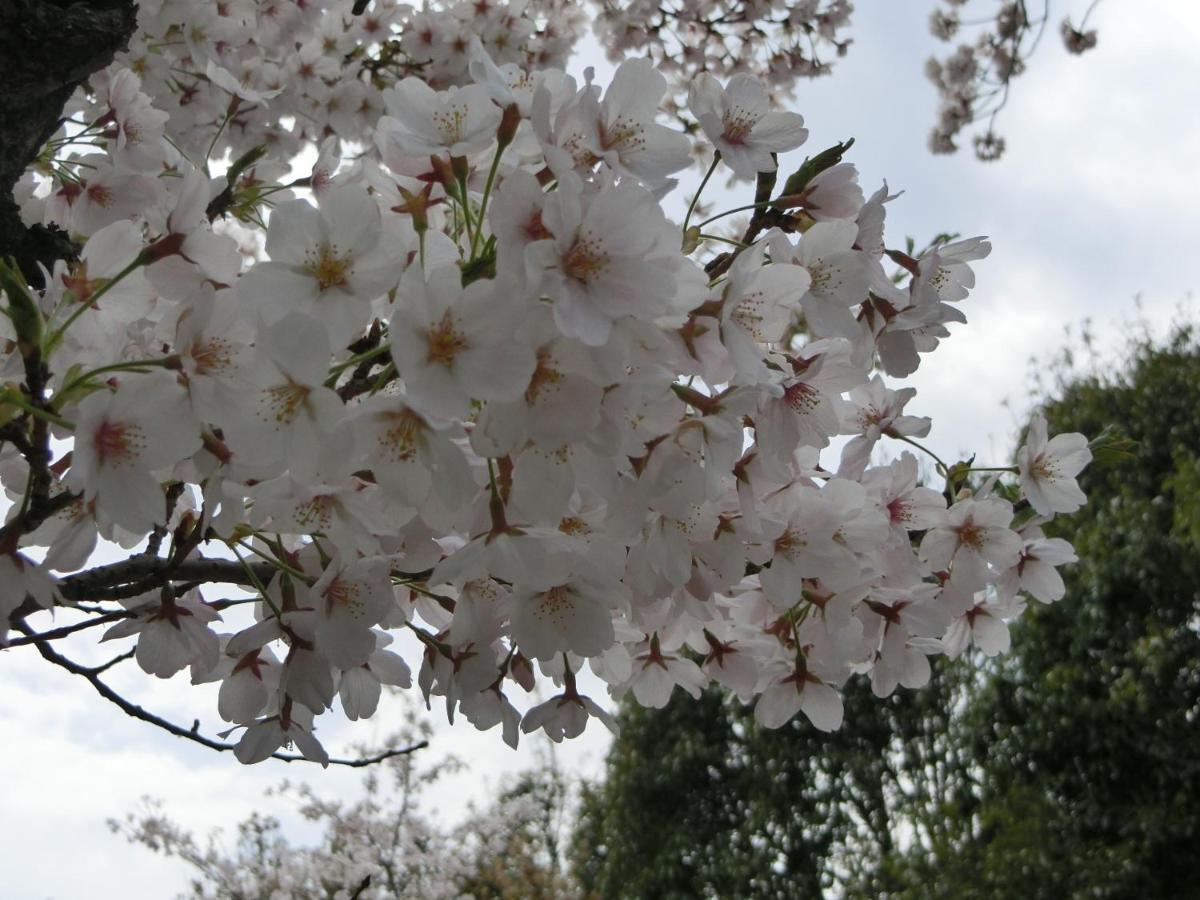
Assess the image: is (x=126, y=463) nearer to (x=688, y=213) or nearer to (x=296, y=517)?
(x=296, y=517)

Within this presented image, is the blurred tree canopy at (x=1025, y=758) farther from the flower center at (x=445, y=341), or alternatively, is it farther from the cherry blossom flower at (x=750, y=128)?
the flower center at (x=445, y=341)

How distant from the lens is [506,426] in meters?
0.72

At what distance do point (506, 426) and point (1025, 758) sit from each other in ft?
20.6

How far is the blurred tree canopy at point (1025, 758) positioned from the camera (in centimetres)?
542

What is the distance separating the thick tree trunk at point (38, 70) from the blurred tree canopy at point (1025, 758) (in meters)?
3.85

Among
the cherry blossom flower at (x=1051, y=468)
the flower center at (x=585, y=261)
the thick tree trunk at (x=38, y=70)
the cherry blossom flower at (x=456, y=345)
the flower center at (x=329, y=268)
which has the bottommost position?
the cherry blossom flower at (x=456, y=345)

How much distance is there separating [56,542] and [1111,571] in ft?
19.6

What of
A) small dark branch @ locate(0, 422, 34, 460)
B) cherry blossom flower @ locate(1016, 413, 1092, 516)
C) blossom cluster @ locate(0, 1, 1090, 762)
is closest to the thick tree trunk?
blossom cluster @ locate(0, 1, 1090, 762)

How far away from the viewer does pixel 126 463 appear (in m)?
0.75

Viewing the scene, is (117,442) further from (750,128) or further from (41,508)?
(750,128)

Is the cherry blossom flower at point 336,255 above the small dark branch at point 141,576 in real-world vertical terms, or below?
above

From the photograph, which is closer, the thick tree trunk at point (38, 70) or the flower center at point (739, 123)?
the flower center at point (739, 123)

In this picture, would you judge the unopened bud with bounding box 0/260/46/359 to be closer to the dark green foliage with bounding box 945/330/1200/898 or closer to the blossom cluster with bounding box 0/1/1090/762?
the blossom cluster with bounding box 0/1/1090/762

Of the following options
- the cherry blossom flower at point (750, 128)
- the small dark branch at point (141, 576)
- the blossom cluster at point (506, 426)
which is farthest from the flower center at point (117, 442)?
the cherry blossom flower at point (750, 128)
